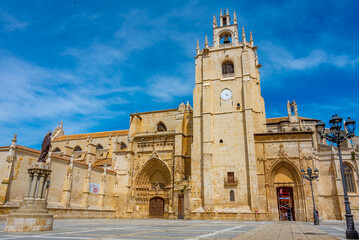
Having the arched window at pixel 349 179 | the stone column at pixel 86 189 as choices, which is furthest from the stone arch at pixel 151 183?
the arched window at pixel 349 179

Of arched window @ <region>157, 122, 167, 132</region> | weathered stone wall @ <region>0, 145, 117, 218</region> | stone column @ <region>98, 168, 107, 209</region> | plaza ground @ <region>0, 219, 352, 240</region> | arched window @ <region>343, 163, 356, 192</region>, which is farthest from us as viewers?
arched window @ <region>157, 122, 167, 132</region>

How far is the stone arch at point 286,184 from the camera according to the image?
22.5 meters

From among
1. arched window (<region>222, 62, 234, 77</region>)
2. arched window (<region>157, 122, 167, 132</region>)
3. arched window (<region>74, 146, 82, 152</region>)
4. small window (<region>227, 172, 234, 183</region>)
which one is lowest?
small window (<region>227, 172, 234, 183</region>)

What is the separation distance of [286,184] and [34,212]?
2057 centimetres

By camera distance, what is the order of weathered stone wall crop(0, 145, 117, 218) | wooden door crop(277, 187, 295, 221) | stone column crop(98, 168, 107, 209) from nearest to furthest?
weathered stone wall crop(0, 145, 117, 218), wooden door crop(277, 187, 295, 221), stone column crop(98, 168, 107, 209)

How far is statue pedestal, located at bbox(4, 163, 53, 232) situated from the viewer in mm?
9836

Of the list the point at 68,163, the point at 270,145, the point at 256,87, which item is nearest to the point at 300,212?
the point at 270,145

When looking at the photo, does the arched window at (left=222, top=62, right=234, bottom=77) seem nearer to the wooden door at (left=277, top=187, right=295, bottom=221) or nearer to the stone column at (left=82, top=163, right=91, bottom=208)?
the wooden door at (left=277, top=187, right=295, bottom=221)

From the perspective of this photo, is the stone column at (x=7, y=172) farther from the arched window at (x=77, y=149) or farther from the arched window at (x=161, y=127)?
the arched window at (x=77, y=149)

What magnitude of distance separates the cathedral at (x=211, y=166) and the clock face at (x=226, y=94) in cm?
11

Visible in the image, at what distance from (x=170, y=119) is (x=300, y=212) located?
59.2 feet

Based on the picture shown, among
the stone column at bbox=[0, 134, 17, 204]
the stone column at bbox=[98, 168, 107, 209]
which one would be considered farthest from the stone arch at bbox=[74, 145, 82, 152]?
the stone column at bbox=[0, 134, 17, 204]

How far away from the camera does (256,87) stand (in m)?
27.8

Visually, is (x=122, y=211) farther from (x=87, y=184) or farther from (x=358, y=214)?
(x=358, y=214)
